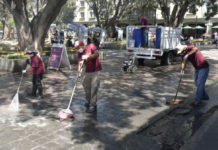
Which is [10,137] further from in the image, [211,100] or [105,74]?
[105,74]

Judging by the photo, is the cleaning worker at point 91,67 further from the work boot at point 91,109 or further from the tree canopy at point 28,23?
the tree canopy at point 28,23

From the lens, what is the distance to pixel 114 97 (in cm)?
737

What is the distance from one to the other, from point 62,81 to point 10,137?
202 inches

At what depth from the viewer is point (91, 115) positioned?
A: 19.1ft

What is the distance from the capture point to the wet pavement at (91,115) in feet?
14.4

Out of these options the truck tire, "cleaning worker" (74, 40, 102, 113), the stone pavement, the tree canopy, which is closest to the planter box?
the tree canopy

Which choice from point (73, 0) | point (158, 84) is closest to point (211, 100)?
point (158, 84)

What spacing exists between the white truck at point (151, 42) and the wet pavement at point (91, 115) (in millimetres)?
3447

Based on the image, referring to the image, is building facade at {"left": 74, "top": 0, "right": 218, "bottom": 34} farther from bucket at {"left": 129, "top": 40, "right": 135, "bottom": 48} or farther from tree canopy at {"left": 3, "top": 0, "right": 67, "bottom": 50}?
tree canopy at {"left": 3, "top": 0, "right": 67, "bottom": 50}

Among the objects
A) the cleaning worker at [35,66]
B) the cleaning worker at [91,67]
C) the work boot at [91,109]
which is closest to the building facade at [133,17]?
the cleaning worker at [35,66]

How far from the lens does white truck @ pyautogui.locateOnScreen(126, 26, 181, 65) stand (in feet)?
43.3

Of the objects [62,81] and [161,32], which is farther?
[161,32]

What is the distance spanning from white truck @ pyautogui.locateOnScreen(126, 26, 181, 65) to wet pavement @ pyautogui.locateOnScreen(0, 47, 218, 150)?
11.3ft

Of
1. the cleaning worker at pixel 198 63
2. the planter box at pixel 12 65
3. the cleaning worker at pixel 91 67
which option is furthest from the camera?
the planter box at pixel 12 65
